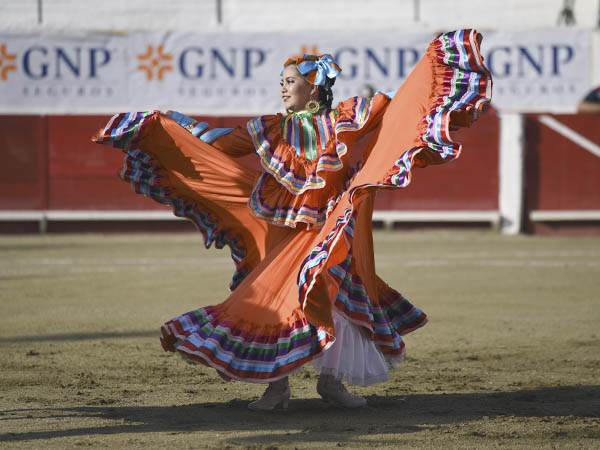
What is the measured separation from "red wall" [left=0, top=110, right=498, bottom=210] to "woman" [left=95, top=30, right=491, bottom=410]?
22.8 ft

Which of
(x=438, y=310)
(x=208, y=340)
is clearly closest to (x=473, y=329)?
(x=438, y=310)

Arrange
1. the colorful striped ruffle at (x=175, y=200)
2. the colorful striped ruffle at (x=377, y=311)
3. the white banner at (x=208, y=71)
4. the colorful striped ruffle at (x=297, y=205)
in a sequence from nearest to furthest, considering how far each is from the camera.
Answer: the colorful striped ruffle at (x=377, y=311), the colorful striped ruffle at (x=297, y=205), the colorful striped ruffle at (x=175, y=200), the white banner at (x=208, y=71)

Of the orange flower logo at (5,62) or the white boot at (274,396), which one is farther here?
the orange flower logo at (5,62)

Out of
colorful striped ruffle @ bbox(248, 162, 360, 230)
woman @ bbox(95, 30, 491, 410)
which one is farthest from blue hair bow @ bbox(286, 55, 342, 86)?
colorful striped ruffle @ bbox(248, 162, 360, 230)

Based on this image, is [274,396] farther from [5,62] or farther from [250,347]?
[5,62]

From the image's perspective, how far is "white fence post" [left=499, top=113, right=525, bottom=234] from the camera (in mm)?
10680

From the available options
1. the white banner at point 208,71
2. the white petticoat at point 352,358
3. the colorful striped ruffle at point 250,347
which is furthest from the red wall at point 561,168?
the colorful striped ruffle at point 250,347

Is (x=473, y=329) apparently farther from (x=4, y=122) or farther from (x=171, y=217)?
(x=4, y=122)

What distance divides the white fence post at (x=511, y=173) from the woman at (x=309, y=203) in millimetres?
7118

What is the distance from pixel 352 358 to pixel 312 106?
89 centimetres

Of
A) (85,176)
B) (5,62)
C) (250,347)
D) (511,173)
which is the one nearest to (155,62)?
(5,62)

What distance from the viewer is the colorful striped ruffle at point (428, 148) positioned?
10.9 ft

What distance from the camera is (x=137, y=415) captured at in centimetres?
337

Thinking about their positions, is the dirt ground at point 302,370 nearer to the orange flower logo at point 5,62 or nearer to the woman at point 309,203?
the woman at point 309,203
